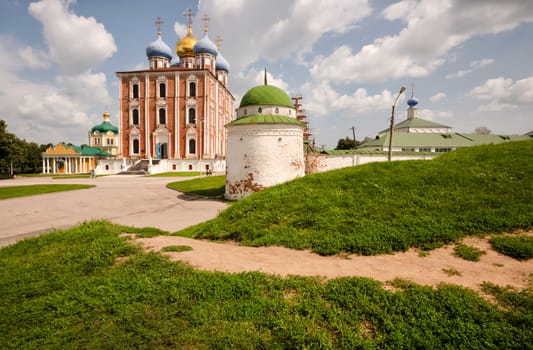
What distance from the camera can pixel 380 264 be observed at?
17.0 ft

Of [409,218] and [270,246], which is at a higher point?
[409,218]

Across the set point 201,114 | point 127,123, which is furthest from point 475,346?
point 127,123

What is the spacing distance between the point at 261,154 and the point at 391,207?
34.7ft

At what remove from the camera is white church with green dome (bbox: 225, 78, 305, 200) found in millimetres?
17109

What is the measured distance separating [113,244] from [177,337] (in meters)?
3.62

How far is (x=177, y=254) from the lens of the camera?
5.57 metres

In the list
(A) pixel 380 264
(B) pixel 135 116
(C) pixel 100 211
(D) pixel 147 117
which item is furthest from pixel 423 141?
(B) pixel 135 116

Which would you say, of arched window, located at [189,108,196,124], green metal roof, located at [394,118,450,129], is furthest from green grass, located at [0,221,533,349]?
green metal roof, located at [394,118,450,129]

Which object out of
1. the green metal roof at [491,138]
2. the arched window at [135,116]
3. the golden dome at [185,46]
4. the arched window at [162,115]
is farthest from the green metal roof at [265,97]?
the green metal roof at [491,138]

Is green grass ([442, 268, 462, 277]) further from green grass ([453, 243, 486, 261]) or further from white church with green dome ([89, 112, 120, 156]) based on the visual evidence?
white church with green dome ([89, 112, 120, 156])

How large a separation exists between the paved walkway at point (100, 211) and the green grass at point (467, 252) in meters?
8.70

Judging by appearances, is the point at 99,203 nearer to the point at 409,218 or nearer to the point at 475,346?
the point at 409,218

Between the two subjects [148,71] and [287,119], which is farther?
[148,71]

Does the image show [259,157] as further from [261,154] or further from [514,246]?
[514,246]
